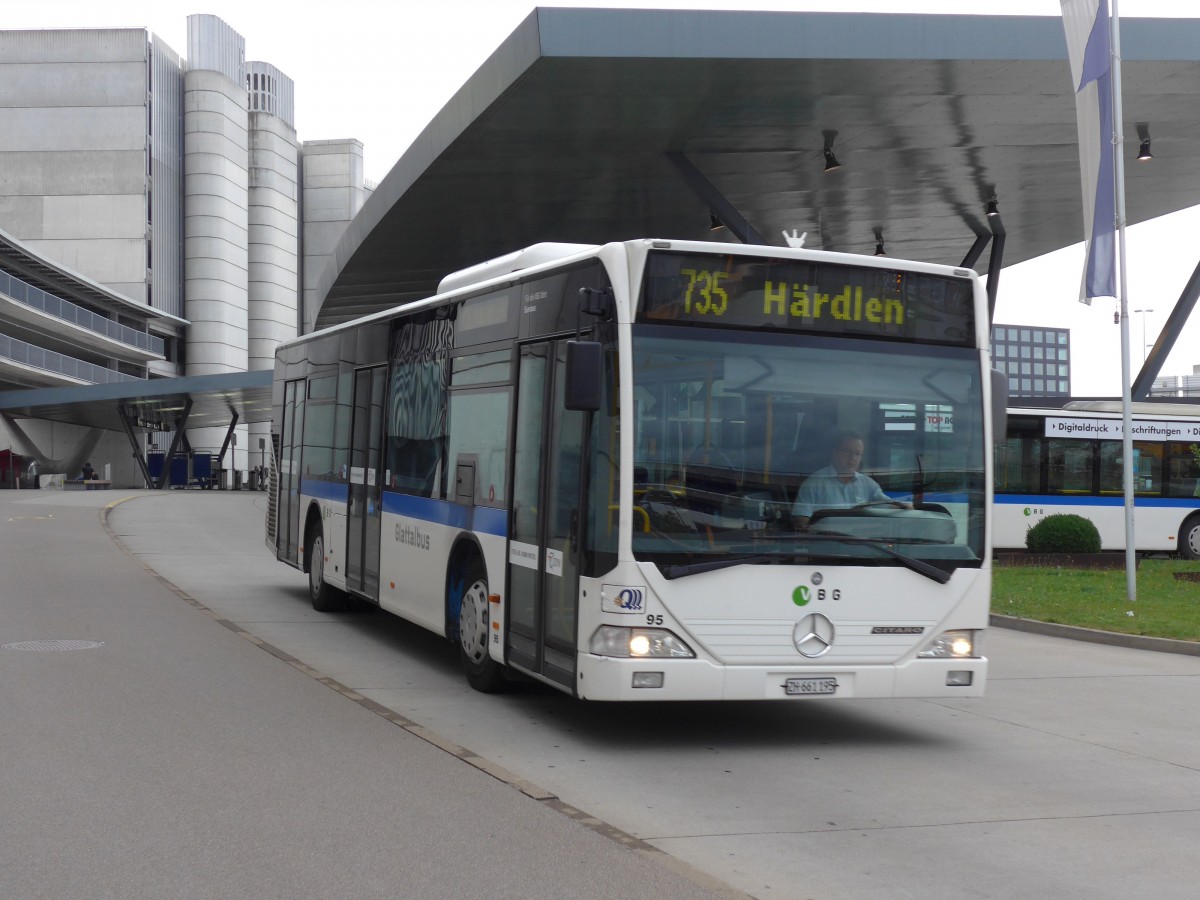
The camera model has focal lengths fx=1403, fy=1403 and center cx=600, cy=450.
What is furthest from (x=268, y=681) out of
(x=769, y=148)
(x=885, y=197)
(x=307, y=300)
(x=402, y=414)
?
(x=307, y=300)

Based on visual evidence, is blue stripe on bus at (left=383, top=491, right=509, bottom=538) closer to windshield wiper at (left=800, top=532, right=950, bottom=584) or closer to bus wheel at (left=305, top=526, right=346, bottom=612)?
windshield wiper at (left=800, top=532, right=950, bottom=584)

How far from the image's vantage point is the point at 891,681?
8.64m

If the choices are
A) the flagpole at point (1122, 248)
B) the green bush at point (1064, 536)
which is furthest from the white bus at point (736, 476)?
the green bush at point (1064, 536)

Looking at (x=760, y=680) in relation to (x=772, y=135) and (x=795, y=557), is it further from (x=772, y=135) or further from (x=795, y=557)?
(x=772, y=135)

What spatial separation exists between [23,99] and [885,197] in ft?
252

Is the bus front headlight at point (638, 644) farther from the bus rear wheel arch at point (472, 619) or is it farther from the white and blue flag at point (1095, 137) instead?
the white and blue flag at point (1095, 137)

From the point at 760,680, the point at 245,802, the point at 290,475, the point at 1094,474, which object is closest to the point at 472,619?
the point at 760,680

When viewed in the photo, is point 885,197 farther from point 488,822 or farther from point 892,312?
point 488,822

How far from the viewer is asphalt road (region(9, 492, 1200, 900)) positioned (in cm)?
575

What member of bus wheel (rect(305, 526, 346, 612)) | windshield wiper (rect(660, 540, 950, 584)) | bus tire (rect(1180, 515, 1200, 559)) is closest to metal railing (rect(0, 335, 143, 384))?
bus tire (rect(1180, 515, 1200, 559))

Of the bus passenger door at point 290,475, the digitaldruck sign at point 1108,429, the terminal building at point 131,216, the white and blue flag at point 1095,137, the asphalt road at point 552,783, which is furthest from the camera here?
the terminal building at point 131,216

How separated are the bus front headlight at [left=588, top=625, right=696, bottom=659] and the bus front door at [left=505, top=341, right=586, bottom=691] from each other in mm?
314

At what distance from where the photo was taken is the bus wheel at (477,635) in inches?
400

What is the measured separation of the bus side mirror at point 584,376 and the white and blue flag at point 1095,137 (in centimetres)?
1187
